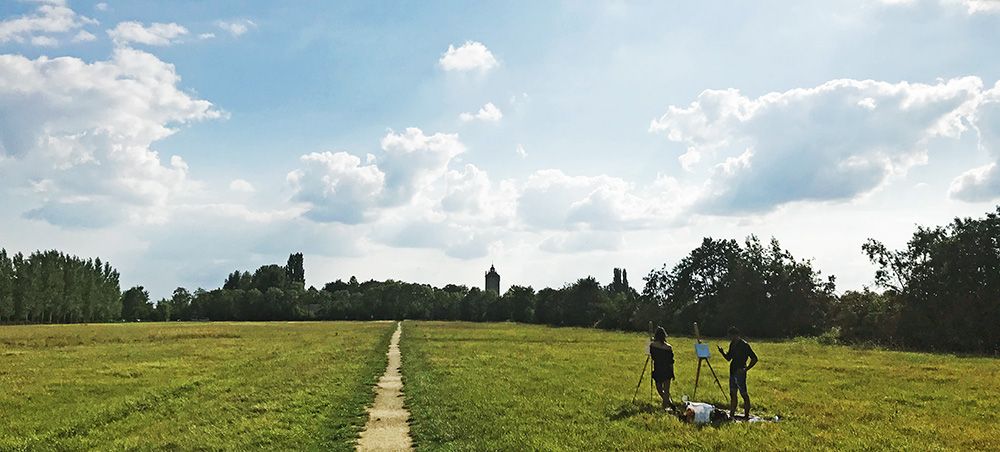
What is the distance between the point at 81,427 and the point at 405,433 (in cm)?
766

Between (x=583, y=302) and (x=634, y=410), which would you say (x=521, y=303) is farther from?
(x=634, y=410)

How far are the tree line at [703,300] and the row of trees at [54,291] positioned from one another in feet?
0.84

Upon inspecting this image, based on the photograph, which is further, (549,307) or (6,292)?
(549,307)

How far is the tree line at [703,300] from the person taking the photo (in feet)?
172

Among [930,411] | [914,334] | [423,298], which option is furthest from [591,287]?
[930,411]

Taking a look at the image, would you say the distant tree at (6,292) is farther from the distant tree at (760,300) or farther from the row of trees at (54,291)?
the distant tree at (760,300)

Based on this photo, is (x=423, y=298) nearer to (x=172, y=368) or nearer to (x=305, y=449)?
(x=172, y=368)

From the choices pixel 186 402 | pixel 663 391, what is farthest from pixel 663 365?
pixel 186 402

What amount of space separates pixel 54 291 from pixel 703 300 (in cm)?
12570

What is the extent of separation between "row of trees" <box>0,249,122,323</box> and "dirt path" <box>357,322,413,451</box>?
443 ft

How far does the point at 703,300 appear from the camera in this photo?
9475cm

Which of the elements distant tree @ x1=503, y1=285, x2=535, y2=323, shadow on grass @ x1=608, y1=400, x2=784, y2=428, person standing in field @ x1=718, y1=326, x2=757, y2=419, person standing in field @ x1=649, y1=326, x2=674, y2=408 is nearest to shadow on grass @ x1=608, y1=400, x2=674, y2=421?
shadow on grass @ x1=608, y1=400, x2=784, y2=428

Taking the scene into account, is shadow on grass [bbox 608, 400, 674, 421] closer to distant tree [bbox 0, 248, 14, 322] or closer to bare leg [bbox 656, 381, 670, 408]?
bare leg [bbox 656, 381, 670, 408]

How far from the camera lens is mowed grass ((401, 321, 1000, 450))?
13.9 m
